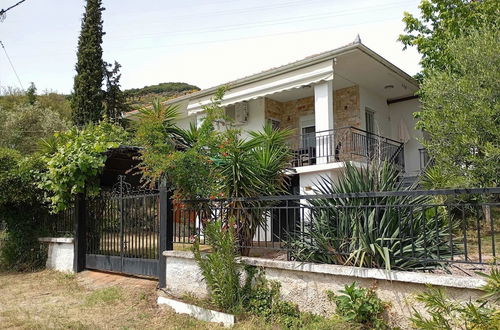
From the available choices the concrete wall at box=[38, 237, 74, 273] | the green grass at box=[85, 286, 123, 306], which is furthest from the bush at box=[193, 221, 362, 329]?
the concrete wall at box=[38, 237, 74, 273]

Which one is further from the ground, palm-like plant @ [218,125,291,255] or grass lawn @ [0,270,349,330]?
palm-like plant @ [218,125,291,255]

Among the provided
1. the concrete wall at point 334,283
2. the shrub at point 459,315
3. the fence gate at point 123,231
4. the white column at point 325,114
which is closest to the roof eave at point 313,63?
the white column at point 325,114

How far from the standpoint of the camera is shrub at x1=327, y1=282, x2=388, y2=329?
14.5 feet

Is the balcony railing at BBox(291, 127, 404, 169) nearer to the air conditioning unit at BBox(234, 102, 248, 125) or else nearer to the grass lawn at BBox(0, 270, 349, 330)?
the air conditioning unit at BBox(234, 102, 248, 125)

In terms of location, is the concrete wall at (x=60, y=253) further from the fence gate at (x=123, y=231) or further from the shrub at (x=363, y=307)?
the shrub at (x=363, y=307)

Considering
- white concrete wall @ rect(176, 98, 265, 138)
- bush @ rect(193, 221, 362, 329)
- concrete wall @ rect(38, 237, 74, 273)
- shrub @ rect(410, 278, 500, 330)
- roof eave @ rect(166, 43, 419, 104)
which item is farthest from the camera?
white concrete wall @ rect(176, 98, 265, 138)

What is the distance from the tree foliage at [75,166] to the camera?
8484mm

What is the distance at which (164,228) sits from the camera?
6.98 m

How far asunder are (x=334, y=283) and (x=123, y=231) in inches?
193

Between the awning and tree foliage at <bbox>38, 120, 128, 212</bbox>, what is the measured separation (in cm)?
350

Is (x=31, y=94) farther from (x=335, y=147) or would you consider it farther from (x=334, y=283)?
(x=334, y=283)

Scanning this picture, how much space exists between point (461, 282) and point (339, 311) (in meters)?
1.41

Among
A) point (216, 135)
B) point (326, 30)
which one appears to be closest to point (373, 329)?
point (216, 135)

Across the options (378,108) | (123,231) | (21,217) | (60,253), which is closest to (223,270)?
(123,231)
